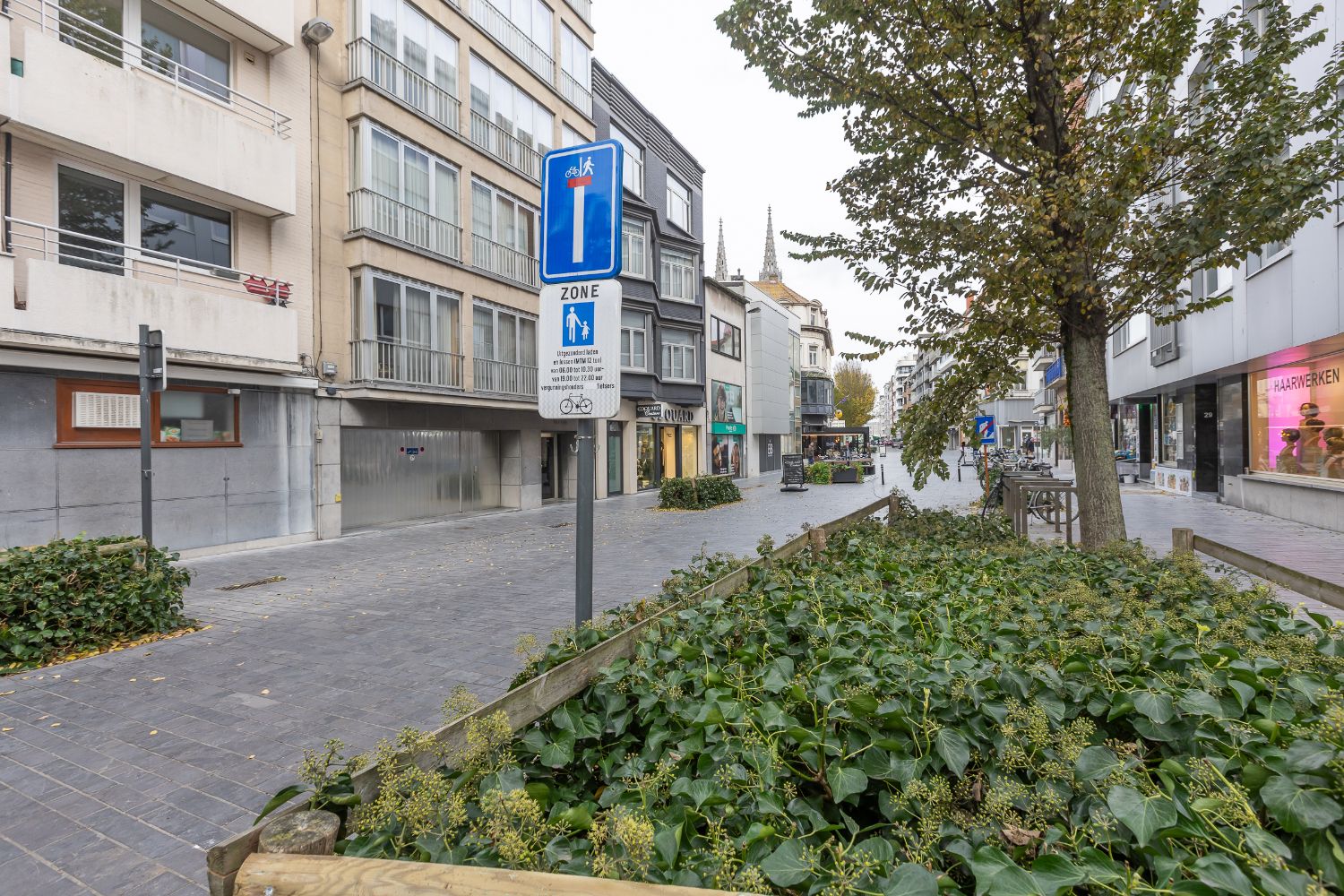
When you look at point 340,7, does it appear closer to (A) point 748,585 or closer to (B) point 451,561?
(B) point 451,561

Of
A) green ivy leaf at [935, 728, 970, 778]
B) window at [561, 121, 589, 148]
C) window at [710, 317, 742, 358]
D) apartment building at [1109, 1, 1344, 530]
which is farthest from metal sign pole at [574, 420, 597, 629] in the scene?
window at [710, 317, 742, 358]

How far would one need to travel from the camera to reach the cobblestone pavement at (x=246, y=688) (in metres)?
3.17

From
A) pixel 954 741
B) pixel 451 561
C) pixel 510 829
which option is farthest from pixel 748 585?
pixel 451 561

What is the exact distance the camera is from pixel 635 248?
80.5 ft

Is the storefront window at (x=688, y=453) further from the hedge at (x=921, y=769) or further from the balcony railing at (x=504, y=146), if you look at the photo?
the hedge at (x=921, y=769)

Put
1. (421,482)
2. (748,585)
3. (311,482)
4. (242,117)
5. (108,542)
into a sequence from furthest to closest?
(421,482), (311,482), (242,117), (108,542), (748,585)

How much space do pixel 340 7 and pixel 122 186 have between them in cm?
677

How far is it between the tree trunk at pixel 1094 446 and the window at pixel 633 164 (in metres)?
20.5

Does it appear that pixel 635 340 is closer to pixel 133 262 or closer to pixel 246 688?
pixel 133 262

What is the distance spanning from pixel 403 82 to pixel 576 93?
8.08 meters

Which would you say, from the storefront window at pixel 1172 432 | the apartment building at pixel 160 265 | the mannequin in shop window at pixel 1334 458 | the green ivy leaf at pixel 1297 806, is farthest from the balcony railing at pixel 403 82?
the storefront window at pixel 1172 432

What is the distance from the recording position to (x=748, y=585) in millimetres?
4289

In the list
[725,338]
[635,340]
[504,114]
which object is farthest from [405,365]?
[725,338]

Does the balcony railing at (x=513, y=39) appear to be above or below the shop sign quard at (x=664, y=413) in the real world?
above
